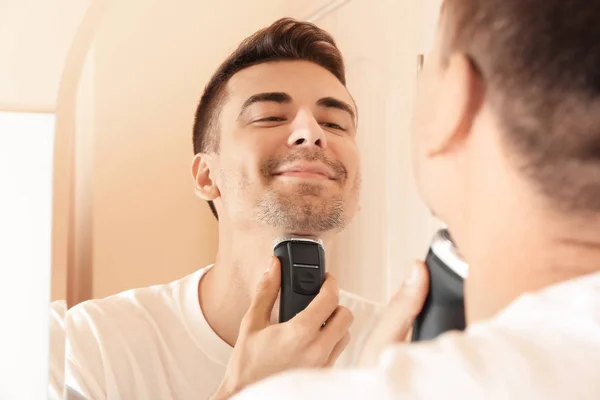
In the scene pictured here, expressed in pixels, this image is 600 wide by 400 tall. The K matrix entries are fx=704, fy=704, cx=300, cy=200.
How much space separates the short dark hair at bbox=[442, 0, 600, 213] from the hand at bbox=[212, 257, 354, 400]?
0.20 meters

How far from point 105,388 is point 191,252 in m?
0.12

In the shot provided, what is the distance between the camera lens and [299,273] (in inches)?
19.9

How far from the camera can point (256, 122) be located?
0.54m

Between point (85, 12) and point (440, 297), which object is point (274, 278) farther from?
point (85, 12)

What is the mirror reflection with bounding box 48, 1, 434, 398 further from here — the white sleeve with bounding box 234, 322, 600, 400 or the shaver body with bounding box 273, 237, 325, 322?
the white sleeve with bounding box 234, 322, 600, 400

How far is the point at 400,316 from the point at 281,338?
9cm

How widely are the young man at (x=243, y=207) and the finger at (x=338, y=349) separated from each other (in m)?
0.02

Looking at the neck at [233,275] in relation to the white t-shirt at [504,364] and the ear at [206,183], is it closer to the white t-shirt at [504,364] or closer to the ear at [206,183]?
the ear at [206,183]

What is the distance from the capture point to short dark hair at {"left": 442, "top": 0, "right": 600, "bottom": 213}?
34 centimetres

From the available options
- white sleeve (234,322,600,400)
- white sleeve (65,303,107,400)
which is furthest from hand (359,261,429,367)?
white sleeve (65,303,107,400)

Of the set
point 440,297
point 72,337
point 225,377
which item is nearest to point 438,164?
point 440,297

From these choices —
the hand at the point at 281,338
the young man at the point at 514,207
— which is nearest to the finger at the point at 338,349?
the hand at the point at 281,338

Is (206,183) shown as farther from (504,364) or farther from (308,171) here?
(504,364)

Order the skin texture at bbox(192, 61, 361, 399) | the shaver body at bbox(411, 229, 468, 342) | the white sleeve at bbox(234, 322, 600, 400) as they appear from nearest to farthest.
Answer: the white sleeve at bbox(234, 322, 600, 400)
the shaver body at bbox(411, 229, 468, 342)
the skin texture at bbox(192, 61, 361, 399)
